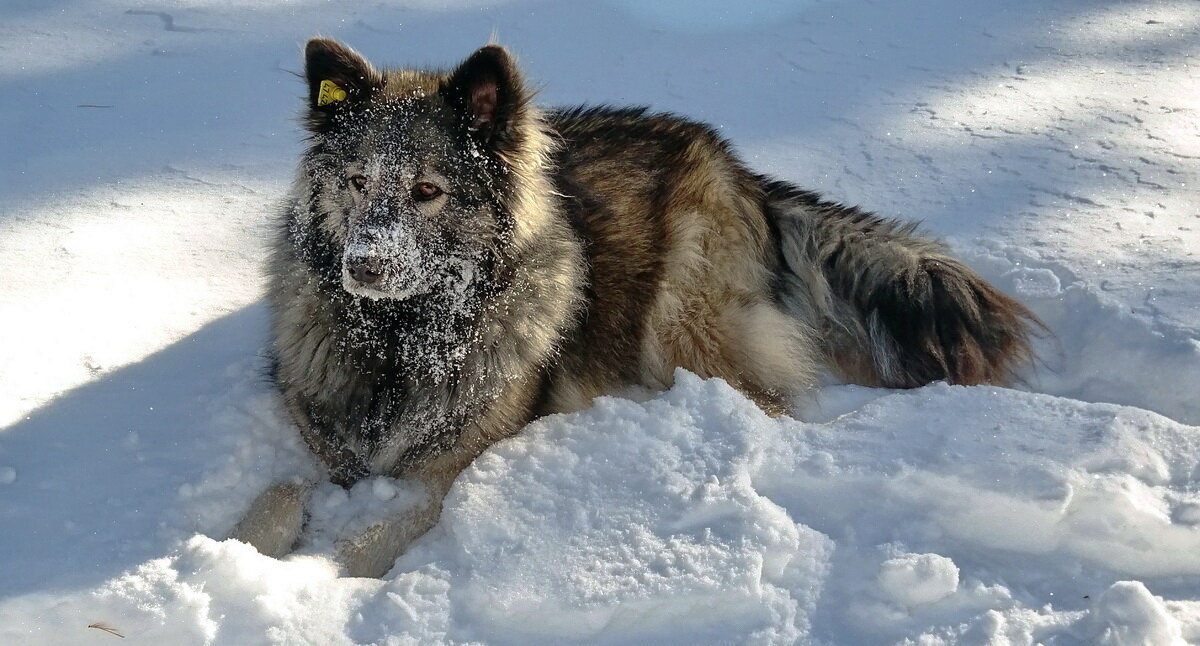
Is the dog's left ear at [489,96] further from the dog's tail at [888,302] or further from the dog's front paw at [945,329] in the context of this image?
the dog's front paw at [945,329]

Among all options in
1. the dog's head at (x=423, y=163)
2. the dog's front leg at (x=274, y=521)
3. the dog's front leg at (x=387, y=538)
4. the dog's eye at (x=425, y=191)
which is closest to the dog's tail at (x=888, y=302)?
the dog's head at (x=423, y=163)

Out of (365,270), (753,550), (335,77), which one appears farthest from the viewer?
(335,77)

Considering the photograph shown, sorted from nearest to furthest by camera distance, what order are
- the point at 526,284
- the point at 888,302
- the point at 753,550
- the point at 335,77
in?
the point at 753,550 < the point at 335,77 < the point at 526,284 < the point at 888,302

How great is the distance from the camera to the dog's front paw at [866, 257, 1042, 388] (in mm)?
3557

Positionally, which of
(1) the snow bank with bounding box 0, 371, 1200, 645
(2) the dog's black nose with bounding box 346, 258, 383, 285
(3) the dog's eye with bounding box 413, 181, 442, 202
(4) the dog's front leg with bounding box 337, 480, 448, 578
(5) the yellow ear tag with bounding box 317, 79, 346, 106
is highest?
(5) the yellow ear tag with bounding box 317, 79, 346, 106

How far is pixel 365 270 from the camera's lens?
2861 millimetres

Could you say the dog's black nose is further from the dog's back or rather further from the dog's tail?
the dog's tail

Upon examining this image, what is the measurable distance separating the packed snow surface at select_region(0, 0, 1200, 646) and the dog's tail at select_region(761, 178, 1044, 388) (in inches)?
7.1

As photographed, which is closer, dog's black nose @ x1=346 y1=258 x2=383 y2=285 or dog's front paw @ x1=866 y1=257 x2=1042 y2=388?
dog's black nose @ x1=346 y1=258 x2=383 y2=285

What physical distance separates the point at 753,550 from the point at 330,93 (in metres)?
1.97

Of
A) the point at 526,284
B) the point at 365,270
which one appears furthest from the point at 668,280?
the point at 365,270

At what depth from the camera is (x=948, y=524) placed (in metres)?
2.69

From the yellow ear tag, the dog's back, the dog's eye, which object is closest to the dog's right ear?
the yellow ear tag

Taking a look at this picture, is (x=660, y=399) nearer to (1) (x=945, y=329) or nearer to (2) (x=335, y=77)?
(1) (x=945, y=329)
